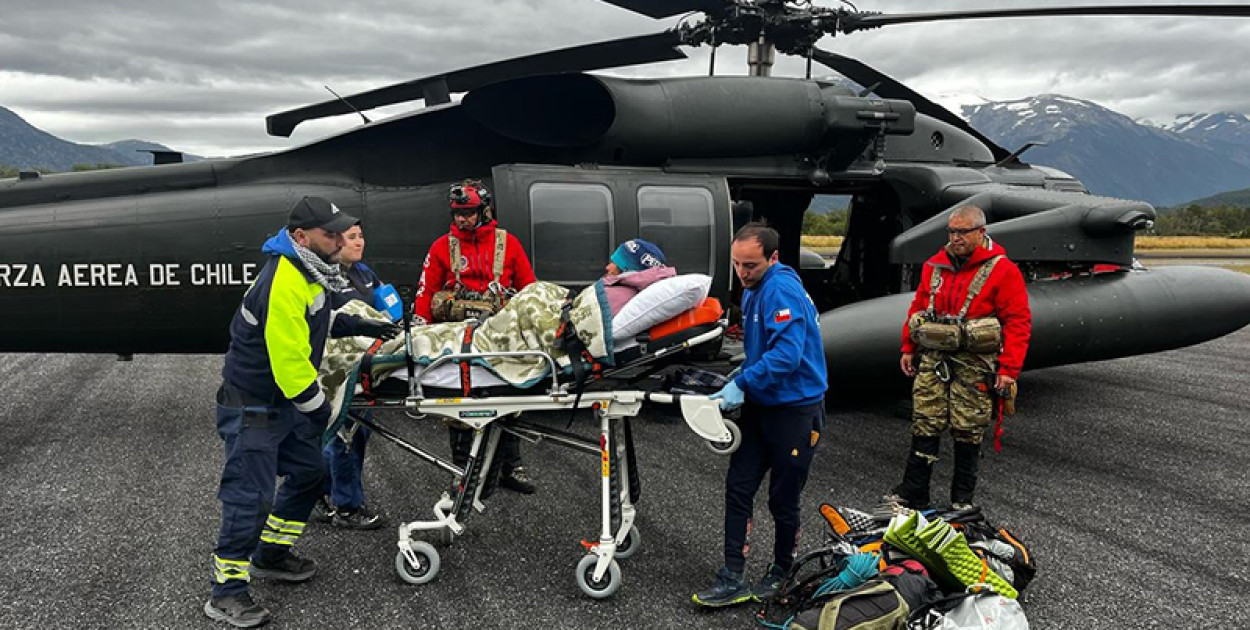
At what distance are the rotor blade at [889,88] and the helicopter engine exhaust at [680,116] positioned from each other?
106 cm

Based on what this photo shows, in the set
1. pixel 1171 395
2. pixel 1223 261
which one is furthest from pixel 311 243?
pixel 1223 261

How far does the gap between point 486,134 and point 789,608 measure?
460 centimetres

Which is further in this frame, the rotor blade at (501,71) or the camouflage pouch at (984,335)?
the rotor blade at (501,71)

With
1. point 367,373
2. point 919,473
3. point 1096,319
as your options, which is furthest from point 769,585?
point 1096,319

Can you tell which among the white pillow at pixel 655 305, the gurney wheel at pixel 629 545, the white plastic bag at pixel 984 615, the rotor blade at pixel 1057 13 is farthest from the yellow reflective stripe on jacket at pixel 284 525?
the rotor blade at pixel 1057 13

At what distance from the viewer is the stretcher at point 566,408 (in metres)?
3.47

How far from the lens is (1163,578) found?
12.7ft

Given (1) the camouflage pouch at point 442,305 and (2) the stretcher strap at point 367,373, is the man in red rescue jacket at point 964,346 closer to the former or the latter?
(1) the camouflage pouch at point 442,305

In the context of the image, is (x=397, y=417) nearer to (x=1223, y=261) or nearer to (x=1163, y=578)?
(x=1163, y=578)

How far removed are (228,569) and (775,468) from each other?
2.44 metres

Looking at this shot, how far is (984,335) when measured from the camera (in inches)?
172

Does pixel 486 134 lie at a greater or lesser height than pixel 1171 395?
greater

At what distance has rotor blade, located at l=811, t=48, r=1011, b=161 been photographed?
793 centimetres

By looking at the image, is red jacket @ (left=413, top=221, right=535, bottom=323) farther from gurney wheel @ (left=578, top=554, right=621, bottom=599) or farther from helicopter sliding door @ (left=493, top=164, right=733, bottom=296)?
gurney wheel @ (left=578, top=554, right=621, bottom=599)
